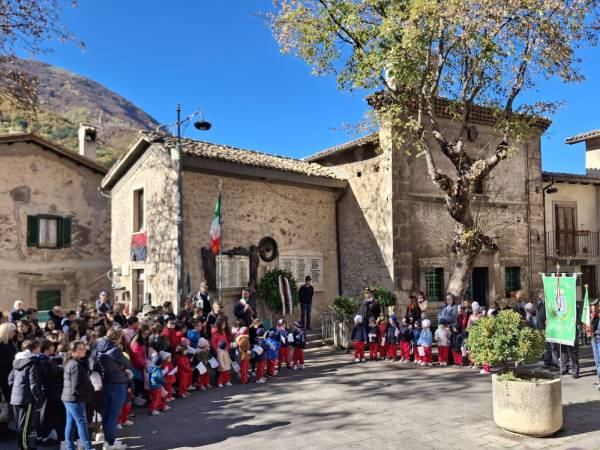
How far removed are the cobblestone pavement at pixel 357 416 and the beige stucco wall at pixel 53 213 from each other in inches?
507

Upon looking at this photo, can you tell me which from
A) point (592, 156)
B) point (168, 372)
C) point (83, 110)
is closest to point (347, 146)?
point (168, 372)

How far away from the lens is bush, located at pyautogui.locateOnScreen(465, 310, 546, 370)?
23.7ft

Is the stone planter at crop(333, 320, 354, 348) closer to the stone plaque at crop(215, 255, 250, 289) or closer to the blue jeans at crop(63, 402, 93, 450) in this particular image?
the stone plaque at crop(215, 255, 250, 289)

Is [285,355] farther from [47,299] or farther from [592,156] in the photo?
[592,156]

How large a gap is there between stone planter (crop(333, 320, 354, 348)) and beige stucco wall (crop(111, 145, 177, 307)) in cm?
459

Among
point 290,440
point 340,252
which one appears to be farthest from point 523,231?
point 290,440

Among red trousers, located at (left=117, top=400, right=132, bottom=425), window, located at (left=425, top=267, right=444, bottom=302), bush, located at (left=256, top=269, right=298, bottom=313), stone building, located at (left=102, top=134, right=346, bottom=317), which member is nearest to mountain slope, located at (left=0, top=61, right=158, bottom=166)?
stone building, located at (left=102, top=134, right=346, bottom=317)

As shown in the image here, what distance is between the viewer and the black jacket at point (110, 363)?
6.64m

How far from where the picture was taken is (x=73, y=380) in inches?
242

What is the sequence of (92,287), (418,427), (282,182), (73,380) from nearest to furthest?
(73,380) < (418,427) < (282,182) < (92,287)

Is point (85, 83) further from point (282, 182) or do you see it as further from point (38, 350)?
point (38, 350)

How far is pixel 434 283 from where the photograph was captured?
17.2 metres

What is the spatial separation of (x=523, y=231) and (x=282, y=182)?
969 centimetres

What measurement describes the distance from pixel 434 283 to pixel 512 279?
156 inches
